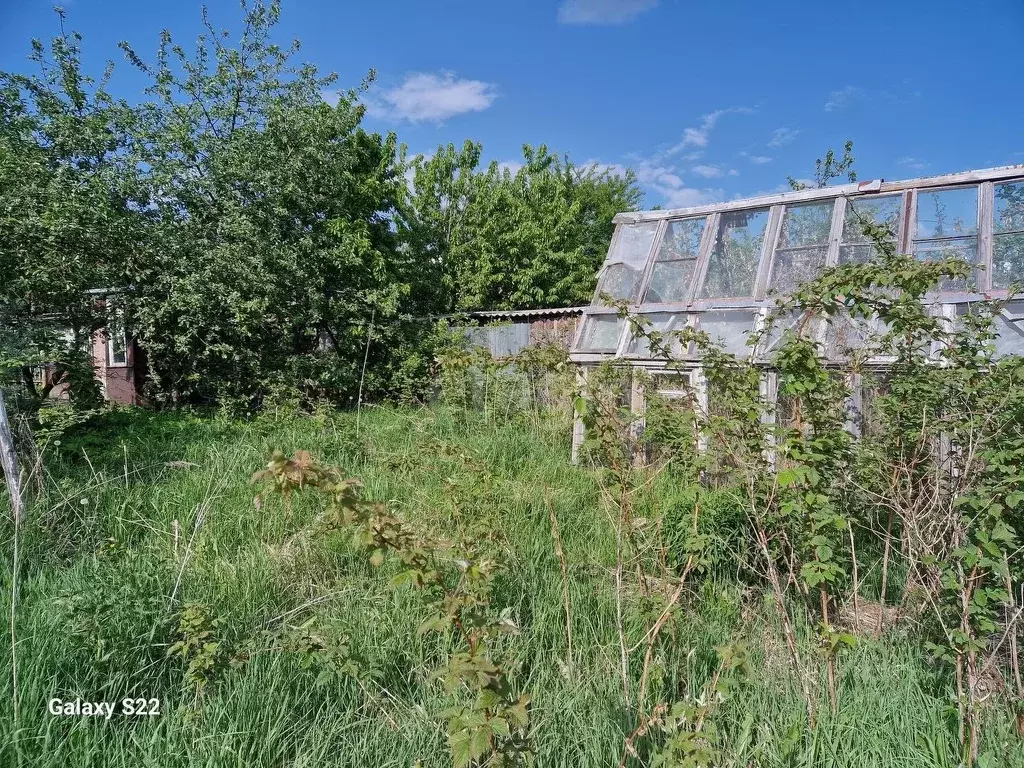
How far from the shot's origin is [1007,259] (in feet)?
18.4

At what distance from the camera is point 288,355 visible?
31.9ft

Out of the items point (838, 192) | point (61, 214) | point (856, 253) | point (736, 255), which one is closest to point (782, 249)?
point (736, 255)

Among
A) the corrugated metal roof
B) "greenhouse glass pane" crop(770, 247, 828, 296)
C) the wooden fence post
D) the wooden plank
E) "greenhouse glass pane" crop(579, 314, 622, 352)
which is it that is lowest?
the wooden fence post

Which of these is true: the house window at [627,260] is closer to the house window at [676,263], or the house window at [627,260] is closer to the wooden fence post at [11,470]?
the house window at [676,263]

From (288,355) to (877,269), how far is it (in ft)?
29.8

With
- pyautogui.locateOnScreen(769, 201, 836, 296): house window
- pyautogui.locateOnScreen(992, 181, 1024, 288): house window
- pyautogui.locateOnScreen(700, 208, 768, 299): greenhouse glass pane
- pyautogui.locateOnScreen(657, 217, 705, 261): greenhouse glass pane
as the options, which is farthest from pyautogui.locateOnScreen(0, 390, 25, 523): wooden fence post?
pyautogui.locateOnScreen(992, 181, 1024, 288): house window

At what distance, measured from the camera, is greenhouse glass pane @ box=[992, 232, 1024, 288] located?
218 inches

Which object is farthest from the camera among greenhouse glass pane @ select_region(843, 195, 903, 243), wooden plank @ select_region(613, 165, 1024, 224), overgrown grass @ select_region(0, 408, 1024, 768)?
greenhouse glass pane @ select_region(843, 195, 903, 243)

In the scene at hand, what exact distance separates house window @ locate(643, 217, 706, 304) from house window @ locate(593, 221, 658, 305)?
19cm

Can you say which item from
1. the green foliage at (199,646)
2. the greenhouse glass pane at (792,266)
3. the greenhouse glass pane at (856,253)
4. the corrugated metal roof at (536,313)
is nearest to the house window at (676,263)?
the greenhouse glass pane at (792,266)

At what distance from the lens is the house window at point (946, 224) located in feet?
19.2

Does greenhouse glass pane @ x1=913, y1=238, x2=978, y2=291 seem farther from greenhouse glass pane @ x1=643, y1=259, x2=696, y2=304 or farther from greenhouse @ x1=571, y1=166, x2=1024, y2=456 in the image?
greenhouse glass pane @ x1=643, y1=259, x2=696, y2=304

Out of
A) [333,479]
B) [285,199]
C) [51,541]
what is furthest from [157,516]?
[285,199]

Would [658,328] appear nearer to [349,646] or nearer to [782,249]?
[782,249]
